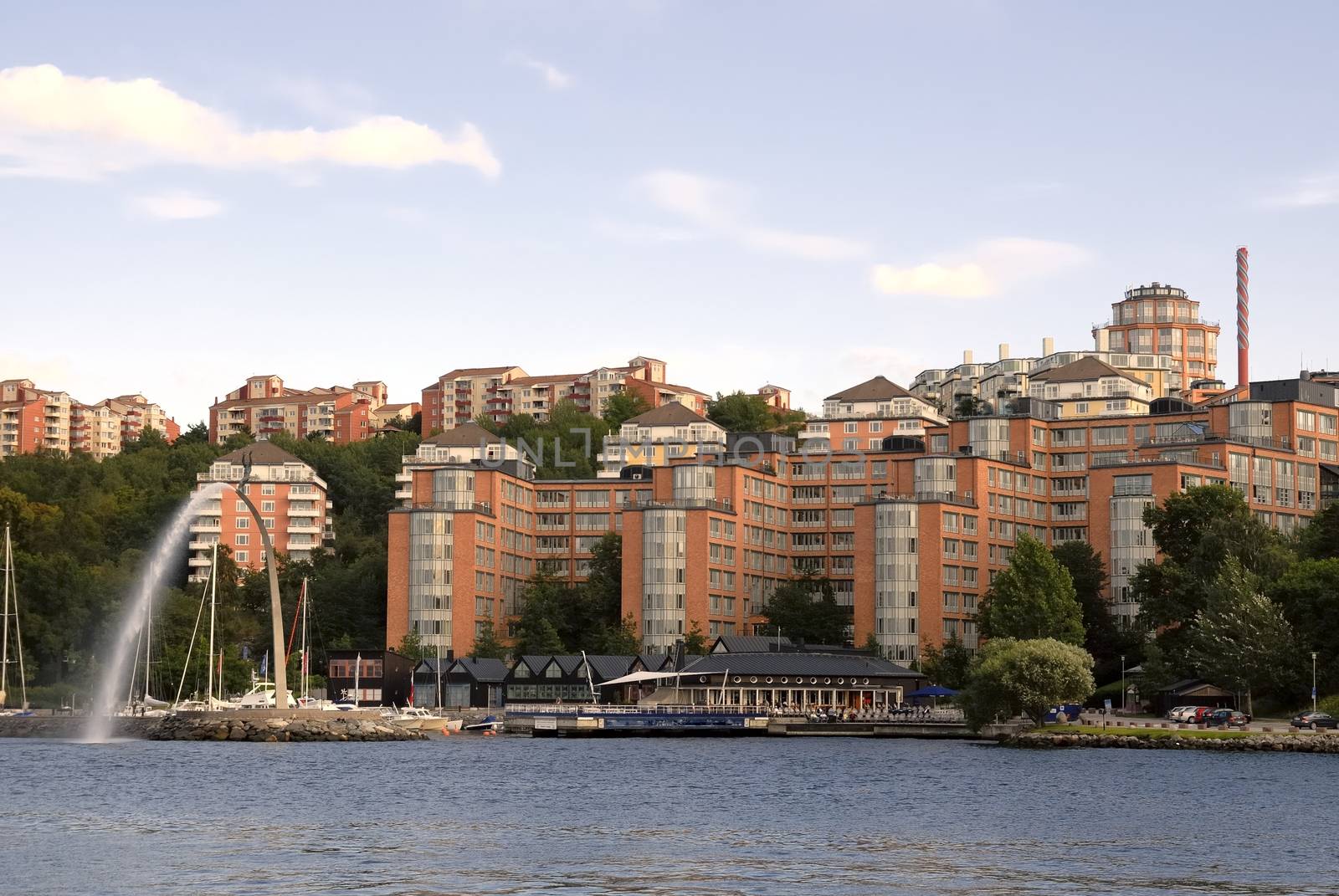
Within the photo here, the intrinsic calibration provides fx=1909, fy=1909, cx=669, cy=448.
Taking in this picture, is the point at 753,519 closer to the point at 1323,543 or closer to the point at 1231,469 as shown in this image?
the point at 1231,469

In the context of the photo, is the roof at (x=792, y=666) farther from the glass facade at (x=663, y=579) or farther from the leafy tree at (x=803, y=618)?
the leafy tree at (x=803, y=618)

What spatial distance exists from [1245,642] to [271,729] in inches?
2491

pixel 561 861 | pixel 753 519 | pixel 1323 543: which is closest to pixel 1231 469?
pixel 1323 543

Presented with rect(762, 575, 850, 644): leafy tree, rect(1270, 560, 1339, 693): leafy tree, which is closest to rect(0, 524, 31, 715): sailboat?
rect(762, 575, 850, 644): leafy tree

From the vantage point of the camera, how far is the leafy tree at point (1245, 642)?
124812 mm

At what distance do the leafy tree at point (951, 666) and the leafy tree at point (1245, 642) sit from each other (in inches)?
1137

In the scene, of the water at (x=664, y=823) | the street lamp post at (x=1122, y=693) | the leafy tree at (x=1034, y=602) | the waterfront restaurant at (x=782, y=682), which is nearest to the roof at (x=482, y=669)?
the waterfront restaurant at (x=782, y=682)

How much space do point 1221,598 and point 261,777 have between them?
70421mm

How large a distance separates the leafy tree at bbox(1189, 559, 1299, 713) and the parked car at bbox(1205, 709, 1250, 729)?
301cm

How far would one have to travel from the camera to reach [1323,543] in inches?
5664

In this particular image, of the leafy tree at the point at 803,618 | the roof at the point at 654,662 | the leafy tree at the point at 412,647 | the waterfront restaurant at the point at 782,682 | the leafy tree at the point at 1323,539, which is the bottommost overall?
the waterfront restaurant at the point at 782,682

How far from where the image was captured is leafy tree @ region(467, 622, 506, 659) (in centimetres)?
17238

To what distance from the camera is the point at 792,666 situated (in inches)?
6137

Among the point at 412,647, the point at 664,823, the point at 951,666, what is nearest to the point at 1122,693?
the point at 951,666
